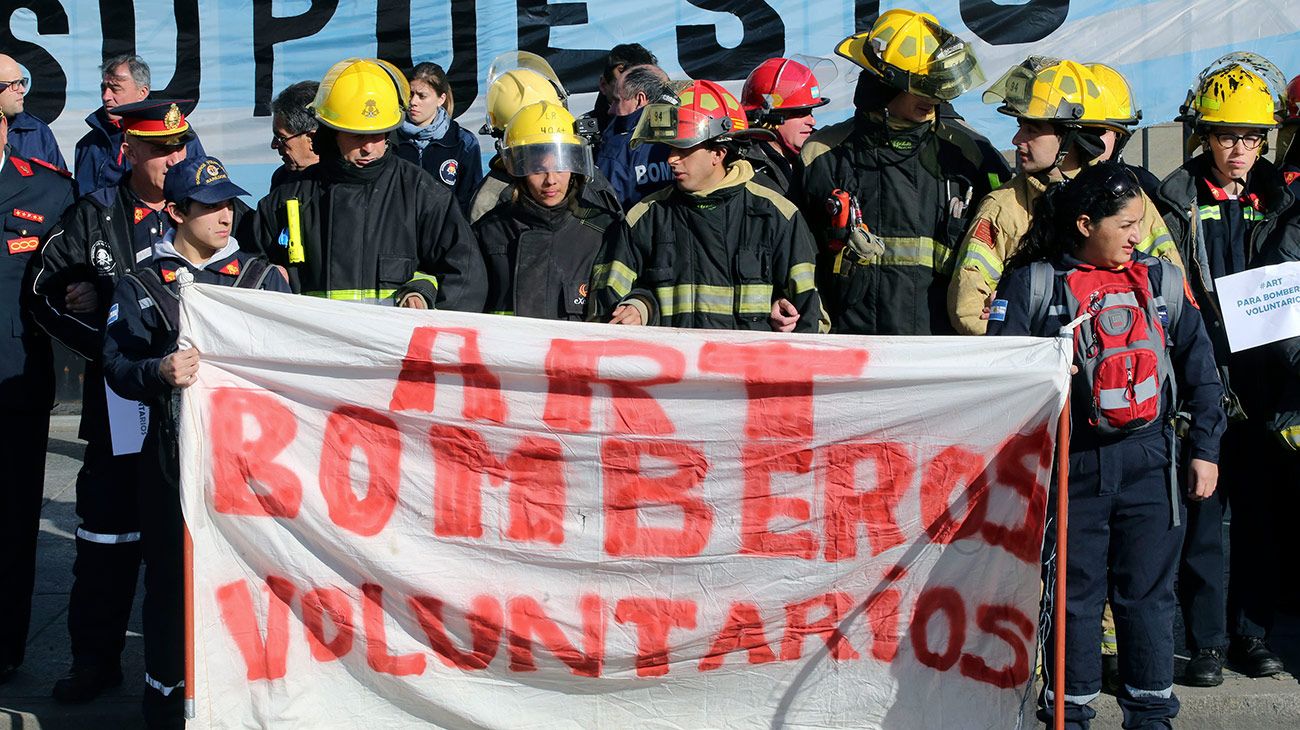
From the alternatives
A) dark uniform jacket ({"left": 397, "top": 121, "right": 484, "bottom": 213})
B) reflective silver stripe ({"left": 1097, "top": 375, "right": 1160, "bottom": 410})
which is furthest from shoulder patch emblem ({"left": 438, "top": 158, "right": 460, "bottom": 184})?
reflective silver stripe ({"left": 1097, "top": 375, "right": 1160, "bottom": 410})

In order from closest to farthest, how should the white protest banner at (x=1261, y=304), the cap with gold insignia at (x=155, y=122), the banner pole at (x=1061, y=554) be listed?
the banner pole at (x=1061, y=554) → the white protest banner at (x=1261, y=304) → the cap with gold insignia at (x=155, y=122)

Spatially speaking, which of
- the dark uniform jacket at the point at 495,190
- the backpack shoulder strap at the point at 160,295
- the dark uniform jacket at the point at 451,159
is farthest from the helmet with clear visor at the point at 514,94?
the backpack shoulder strap at the point at 160,295

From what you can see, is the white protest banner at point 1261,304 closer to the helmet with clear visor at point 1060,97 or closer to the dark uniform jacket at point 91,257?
the helmet with clear visor at point 1060,97

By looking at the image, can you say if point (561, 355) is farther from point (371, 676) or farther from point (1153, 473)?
point (1153, 473)

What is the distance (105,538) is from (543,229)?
1.93 metres

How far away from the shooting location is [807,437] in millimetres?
4621

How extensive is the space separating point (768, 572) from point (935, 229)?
182cm

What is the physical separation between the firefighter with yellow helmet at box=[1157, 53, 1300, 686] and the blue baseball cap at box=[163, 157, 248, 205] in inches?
134

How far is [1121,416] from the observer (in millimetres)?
4617

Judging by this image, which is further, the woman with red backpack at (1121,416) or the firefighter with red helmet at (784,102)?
the firefighter with red helmet at (784,102)

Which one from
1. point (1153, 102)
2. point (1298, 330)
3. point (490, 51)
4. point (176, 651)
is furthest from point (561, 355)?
point (1153, 102)

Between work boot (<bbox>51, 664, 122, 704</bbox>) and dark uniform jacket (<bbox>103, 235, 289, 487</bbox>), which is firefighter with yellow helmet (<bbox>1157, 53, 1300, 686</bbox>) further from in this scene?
work boot (<bbox>51, 664, 122, 704</bbox>)

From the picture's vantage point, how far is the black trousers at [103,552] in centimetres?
542

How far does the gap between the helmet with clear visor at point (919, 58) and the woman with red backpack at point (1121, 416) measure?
3.56 ft
